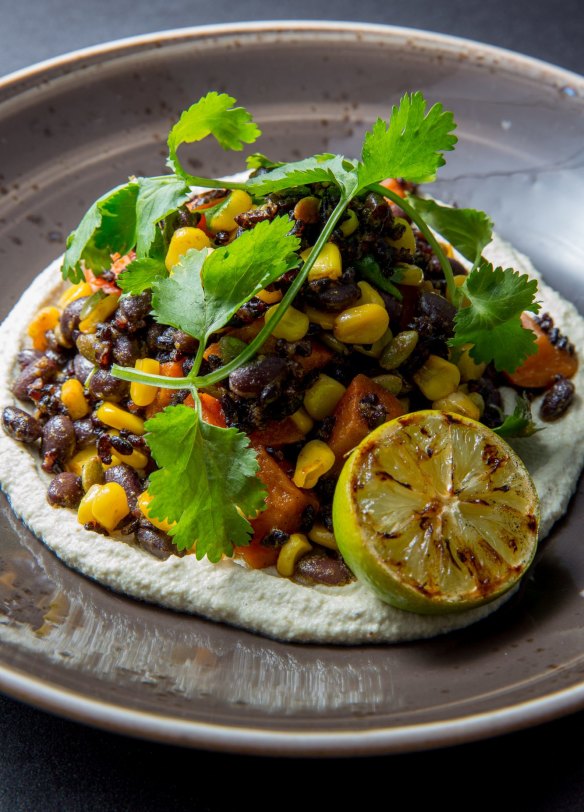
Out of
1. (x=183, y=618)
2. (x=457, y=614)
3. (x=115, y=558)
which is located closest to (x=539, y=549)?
(x=457, y=614)

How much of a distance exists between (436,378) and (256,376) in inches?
36.3

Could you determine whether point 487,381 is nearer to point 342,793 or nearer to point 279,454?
point 279,454

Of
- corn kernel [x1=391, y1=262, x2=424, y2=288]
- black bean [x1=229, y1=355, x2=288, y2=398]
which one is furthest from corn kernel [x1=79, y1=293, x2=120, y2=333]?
corn kernel [x1=391, y1=262, x2=424, y2=288]

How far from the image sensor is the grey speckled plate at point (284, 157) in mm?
3166

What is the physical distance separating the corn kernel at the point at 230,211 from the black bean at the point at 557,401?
72.6 inches

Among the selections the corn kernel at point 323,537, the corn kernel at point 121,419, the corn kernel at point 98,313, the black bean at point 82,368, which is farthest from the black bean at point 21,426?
the corn kernel at point 323,537

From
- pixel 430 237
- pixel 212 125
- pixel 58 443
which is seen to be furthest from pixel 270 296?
pixel 58 443

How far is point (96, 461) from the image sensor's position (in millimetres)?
4176

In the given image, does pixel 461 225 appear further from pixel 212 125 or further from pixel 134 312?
pixel 134 312

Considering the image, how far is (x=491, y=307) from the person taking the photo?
4098 mm

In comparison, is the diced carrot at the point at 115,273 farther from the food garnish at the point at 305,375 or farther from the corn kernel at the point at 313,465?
the corn kernel at the point at 313,465

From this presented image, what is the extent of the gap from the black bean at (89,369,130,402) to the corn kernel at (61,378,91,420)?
11cm

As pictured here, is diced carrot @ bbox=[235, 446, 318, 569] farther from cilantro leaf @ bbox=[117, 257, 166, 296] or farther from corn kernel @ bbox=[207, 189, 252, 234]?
corn kernel @ bbox=[207, 189, 252, 234]

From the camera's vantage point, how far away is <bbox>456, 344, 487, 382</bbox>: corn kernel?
14.1 ft
